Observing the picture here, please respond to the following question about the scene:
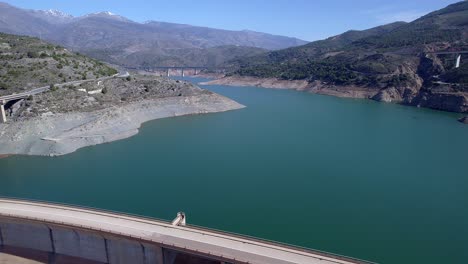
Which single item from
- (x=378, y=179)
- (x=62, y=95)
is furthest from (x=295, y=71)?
(x=378, y=179)

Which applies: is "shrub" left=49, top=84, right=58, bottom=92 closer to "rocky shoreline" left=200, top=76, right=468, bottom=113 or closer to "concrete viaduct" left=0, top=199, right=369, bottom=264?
"concrete viaduct" left=0, top=199, right=369, bottom=264

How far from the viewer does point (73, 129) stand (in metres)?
43.5

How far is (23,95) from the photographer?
47.9 metres

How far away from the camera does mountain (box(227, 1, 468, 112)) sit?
74.3m

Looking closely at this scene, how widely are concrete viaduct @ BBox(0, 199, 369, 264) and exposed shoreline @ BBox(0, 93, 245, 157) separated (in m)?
19.5

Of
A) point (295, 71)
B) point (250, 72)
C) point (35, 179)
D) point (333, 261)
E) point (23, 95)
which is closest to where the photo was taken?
point (333, 261)

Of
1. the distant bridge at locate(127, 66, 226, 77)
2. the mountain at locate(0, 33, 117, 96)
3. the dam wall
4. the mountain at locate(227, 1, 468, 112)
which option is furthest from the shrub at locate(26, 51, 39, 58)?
A: the distant bridge at locate(127, 66, 226, 77)

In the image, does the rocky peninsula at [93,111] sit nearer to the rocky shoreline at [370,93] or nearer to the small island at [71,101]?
the small island at [71,101]

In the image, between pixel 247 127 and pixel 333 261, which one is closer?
pixel 333 261

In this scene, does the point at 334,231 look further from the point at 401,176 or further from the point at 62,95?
the point at 62,95

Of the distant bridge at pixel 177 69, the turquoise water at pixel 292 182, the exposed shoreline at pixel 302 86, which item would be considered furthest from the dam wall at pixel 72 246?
the distant bridge at pixel 177 69

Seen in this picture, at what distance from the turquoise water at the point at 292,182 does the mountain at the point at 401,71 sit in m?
23.1

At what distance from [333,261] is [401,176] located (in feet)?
68.3

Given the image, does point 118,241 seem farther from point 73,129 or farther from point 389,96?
point 389,96
